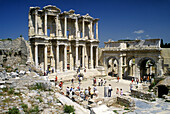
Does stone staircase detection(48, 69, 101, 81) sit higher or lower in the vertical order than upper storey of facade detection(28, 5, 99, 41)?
lower

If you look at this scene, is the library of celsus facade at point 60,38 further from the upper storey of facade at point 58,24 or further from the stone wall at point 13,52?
the stone wall at point 13,52

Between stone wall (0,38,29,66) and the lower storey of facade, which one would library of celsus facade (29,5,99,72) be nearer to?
the lower storey of facade

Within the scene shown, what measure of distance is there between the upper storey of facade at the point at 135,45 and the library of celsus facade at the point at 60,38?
11.3 feet

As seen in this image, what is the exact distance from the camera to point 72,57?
30328mm

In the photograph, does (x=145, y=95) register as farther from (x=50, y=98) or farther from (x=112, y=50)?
(x=112, y=50)

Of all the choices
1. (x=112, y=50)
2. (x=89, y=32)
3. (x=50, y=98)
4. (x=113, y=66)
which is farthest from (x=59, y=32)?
(x=50, y=98)

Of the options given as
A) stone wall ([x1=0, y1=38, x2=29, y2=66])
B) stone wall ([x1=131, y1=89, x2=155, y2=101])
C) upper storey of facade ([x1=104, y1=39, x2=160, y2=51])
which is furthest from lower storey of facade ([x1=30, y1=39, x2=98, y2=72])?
stone wall ([x1=131, y1=89, x2=155, y2=101])

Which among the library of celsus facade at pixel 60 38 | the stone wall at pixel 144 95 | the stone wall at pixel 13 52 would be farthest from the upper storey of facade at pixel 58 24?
the stone wall at pixel 144 95

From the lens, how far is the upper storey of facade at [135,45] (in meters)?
24.5

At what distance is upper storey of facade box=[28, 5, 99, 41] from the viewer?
2530 centimetres

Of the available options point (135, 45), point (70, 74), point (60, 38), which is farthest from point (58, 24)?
point (135, 45)

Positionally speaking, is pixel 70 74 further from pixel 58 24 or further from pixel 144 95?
pixel 144 95

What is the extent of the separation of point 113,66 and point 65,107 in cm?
2551

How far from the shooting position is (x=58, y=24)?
91.0ft
